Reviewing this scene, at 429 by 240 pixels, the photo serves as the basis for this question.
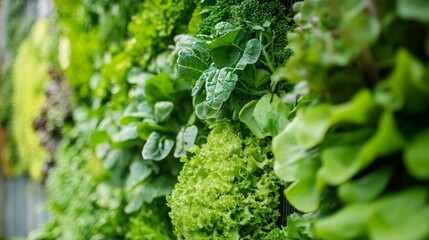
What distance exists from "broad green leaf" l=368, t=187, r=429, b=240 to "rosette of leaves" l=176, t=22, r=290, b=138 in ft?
2.73

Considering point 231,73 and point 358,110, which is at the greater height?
point 358,110

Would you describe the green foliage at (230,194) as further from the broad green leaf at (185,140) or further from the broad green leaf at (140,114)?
the broad green leaf at (140,114)

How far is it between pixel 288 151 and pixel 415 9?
548 mm

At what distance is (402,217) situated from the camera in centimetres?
93

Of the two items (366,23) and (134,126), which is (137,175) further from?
(366,23)

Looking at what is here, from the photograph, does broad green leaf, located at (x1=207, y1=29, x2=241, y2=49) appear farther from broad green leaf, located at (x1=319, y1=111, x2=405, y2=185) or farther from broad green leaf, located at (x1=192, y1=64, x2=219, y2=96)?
broad green leaf, located at (x1=319, y1=111, x2=405, y2=185)

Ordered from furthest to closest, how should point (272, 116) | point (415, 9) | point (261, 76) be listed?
1. point (261, 76)
2. point (272, 116)
3. point (415, 9)

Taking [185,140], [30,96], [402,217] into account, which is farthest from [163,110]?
[30,96]

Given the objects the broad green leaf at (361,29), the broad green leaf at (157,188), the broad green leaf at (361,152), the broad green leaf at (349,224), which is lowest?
the broad green leaf at (157,188)

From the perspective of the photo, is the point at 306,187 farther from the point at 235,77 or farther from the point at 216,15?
the point at 216,15

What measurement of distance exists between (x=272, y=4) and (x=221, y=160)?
0.62 meters

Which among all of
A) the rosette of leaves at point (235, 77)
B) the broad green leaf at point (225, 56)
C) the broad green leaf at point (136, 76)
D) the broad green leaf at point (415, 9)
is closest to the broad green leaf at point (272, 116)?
the rosette of leaves at point (235, 77)

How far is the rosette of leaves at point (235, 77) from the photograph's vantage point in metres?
1.81

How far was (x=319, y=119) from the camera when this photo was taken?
1.11 m
